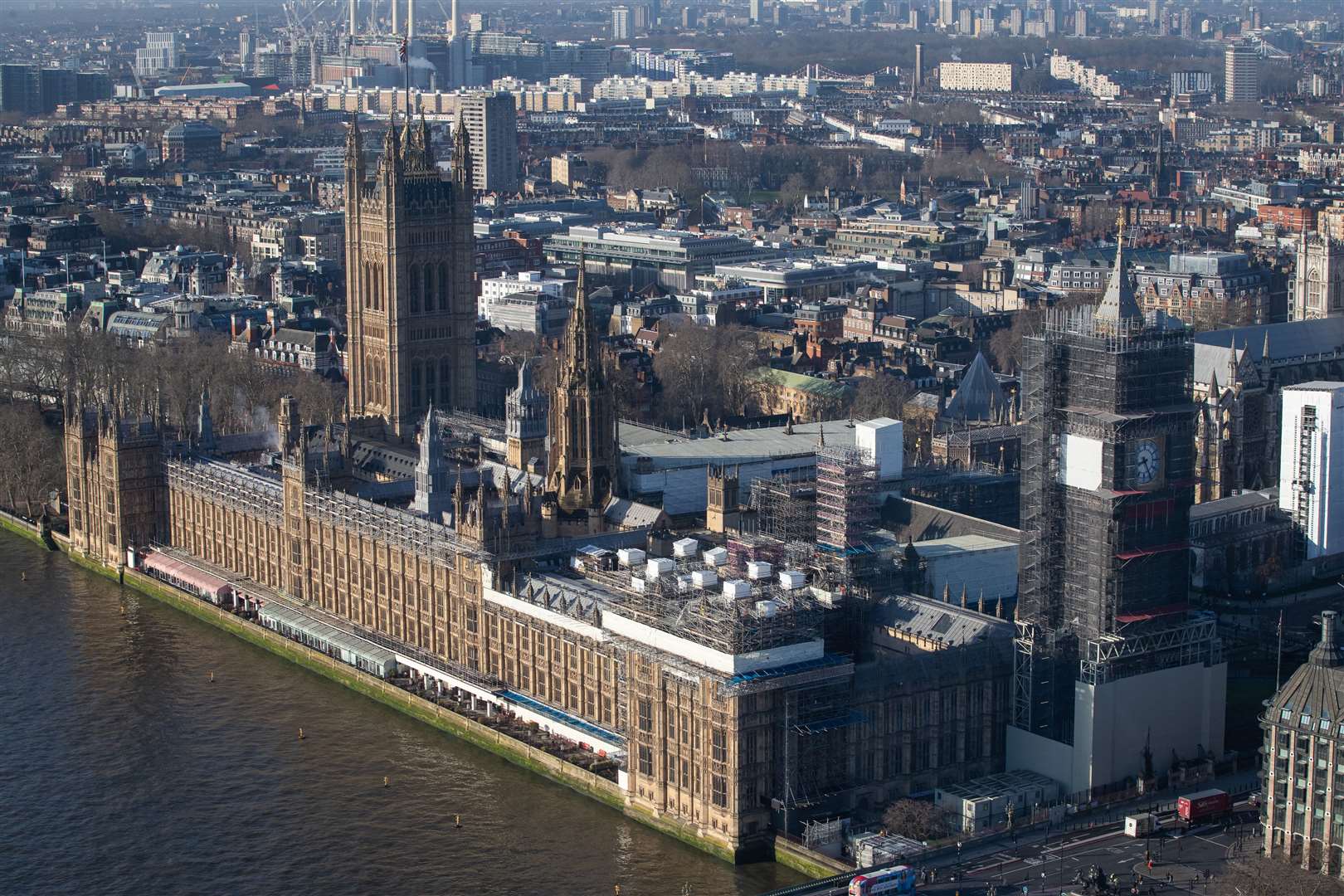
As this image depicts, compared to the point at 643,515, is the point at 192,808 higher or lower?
lower

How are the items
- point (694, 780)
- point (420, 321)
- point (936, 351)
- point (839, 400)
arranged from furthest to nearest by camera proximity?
point (936, 351)
point (839, 400)
point (420, 321)
point (694, 780)

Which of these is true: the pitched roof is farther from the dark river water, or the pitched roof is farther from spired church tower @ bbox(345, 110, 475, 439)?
the dark river water

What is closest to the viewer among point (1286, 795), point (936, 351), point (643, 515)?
point (1286, 795)

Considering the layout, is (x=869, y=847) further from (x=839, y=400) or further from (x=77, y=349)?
(x=77, y=349)

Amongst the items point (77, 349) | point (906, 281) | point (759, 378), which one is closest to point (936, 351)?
point (759, 378)

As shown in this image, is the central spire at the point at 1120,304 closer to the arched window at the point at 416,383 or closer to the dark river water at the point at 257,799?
the dark river water at the point at 257,799

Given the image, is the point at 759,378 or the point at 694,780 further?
the point at 759,378
